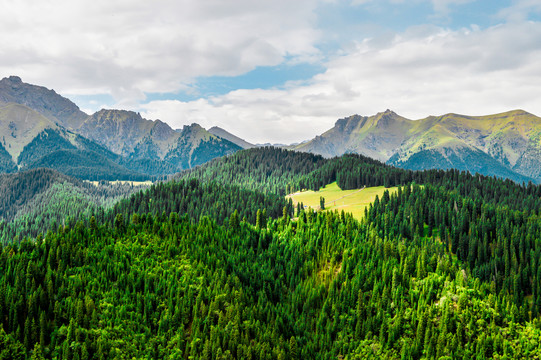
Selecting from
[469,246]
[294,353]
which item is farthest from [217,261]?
[469,246]

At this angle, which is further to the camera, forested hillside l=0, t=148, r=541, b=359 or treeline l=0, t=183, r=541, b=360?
forested hillside l=0, t=148, r=541, b=359

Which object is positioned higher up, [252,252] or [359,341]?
[252,252]

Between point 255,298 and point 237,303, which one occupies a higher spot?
point 237,303

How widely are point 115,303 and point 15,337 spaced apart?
29.0 meters

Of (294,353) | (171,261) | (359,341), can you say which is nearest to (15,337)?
(171,261)

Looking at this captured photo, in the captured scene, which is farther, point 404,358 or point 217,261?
point 217,261

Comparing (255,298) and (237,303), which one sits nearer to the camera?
(237,303)

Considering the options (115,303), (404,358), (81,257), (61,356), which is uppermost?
(81,257)

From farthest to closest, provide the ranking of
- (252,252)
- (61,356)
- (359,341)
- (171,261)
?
1. (252,252)
2. (171,261)
3. (359,341)
4. (61,356)

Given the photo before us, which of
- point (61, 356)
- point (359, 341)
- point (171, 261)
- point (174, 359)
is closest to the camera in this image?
point (61, 356)

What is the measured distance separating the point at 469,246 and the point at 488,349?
72545mm

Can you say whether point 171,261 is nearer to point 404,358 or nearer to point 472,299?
point 404,358

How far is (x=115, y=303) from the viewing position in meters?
131

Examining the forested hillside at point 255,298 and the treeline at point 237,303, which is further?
the forested hillside at point 255,298
